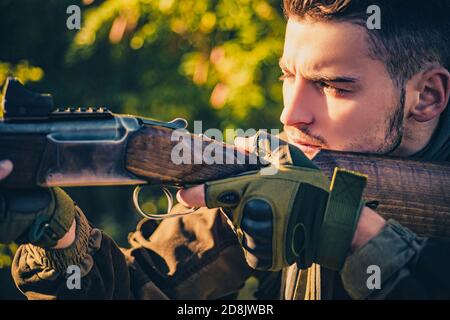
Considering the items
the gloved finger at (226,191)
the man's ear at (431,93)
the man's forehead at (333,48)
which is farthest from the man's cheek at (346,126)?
the gloved finger at (226,191)

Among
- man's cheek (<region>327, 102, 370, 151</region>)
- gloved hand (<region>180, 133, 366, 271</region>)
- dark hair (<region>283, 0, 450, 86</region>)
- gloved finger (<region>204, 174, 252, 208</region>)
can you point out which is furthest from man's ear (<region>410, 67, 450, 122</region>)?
gloved finger (<region>204, 174, 252, 208</region>)

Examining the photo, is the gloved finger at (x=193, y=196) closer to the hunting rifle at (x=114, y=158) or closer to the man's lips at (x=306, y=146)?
the hunting rifle at (x=114, y=158)

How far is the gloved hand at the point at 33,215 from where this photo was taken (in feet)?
7.66

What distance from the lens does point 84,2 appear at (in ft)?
17.6

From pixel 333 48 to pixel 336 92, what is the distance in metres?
0.18

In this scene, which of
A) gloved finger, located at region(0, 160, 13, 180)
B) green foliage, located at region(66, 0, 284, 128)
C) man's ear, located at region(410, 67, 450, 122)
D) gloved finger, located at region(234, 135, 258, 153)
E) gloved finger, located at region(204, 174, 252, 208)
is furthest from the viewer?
green foliage, located at region(66, 0, 284, 128)

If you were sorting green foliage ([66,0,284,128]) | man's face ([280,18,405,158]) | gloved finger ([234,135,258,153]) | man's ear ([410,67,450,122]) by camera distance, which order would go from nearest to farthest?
gloved finger ([234,135,258,153]) → man's face ([280,18,405,158]) → man's ear ([410,67,450,122]) → green foliage ([66,0,284,128])

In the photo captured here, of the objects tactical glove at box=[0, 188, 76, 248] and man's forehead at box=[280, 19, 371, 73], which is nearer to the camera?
tactical glove at box=[0, 188, 76, 248]

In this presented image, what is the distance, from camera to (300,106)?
2795 millimetres

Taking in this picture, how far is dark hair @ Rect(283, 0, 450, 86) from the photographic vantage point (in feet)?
9.00

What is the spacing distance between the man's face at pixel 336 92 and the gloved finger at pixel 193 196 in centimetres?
51

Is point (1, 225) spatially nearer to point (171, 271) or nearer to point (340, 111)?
point (171, 271)

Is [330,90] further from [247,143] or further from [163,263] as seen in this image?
[163,263]

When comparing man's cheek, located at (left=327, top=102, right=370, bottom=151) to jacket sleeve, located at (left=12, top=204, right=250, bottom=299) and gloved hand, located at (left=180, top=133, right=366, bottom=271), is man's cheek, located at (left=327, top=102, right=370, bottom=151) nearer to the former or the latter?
gloved hand, located at (left=180, top=133, right=366, bottom=271)
